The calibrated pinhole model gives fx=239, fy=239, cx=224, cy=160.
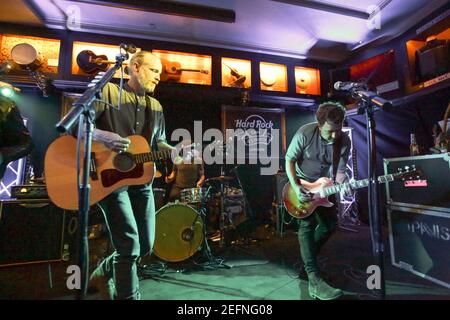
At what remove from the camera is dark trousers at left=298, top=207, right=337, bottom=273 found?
2.51 metres

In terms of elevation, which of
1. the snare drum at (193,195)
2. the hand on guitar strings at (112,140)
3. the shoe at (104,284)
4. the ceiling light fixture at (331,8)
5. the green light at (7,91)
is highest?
the ceiling light fixture at (331,8)

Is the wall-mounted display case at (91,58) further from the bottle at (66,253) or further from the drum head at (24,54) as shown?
the bottle at (66,253)

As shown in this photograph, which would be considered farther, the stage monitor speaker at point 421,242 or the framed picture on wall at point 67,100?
the framed picture on wall at point 67,100

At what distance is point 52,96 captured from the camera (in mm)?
4770

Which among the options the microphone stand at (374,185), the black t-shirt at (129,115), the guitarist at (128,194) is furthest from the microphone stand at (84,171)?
the microphone stand at (374,185)

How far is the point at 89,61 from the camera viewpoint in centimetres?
472

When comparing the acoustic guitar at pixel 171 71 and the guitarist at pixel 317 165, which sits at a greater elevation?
the acoustic guitar at pixel 171 71

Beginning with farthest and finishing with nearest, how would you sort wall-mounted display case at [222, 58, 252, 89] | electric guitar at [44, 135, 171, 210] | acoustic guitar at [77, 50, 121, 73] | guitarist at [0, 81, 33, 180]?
wall-mounted display case at [222, 58, 252, 89]
acoustic guitar at [77, 50, 121, 73]
guitarist at [0, 81, 33, 180]
electric guitar at [44, 135, 171, 210]

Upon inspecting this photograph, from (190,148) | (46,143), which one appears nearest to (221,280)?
(190,148)

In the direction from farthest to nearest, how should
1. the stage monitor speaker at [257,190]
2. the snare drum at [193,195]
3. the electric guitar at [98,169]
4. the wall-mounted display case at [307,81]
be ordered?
the wall-mounted display case at [307,81], the stage monitor speaker at [257,190], the snare drum at [193,195], the electric guitar at [98,169]

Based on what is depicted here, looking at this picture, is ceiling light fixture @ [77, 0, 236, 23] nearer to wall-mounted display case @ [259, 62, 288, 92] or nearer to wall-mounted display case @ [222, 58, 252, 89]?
wall-mounted display case @ [222, 58, 252, 89]

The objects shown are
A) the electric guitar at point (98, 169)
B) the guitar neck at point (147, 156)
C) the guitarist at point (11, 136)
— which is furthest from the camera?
the guitarist at point (11, 136)

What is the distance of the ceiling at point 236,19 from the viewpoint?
169 inches
